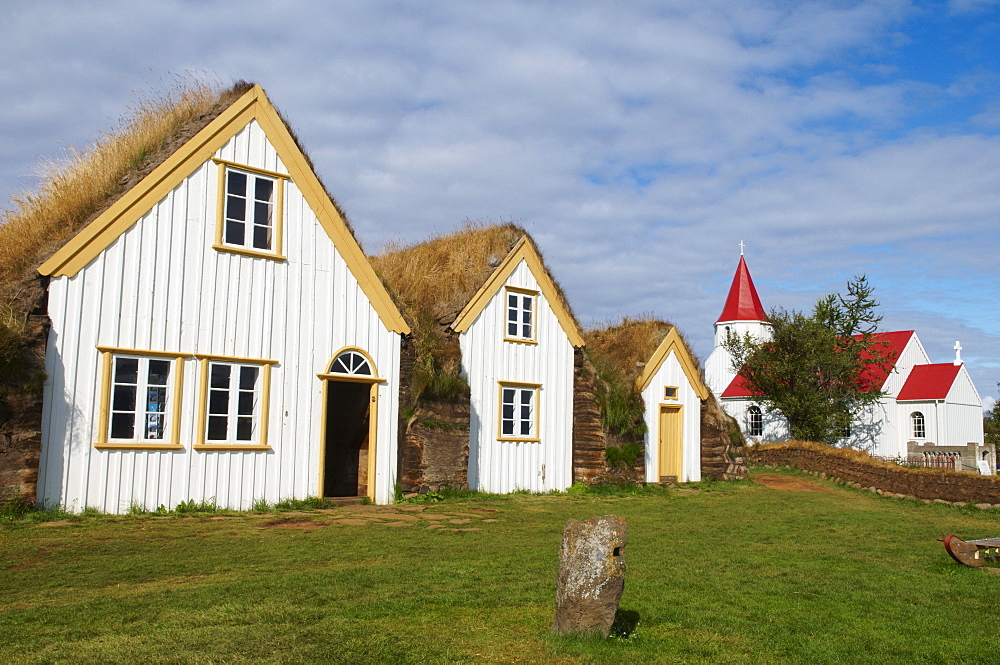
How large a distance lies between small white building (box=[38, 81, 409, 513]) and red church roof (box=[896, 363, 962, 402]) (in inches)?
1632

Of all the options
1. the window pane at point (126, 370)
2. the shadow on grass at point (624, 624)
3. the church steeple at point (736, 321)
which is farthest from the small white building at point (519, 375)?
the church steeple at point (736, 321)

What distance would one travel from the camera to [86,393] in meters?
13.5


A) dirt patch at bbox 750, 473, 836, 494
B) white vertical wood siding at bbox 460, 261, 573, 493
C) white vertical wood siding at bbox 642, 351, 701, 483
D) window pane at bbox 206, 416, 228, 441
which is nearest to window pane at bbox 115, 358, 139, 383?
window pane at bbox 206, 416, 228, 441

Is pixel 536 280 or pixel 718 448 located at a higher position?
pixel 536 280

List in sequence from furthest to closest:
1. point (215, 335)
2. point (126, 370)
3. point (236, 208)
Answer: point (236, 208)
point (215, 335)
point (126, 370)

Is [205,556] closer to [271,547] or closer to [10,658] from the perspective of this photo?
[271,547]

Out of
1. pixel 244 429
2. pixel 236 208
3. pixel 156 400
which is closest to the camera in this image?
pixel 156 400

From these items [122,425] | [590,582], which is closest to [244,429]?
[122,425]

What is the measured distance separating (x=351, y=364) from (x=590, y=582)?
36.5ft

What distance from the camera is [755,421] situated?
50.7 meters

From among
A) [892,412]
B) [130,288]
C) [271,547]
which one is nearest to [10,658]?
[271,547]

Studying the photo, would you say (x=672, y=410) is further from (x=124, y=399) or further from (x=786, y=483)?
(x=124, y=399)

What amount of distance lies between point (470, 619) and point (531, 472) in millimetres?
13840

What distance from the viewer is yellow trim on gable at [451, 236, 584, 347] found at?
20186 millimetres
